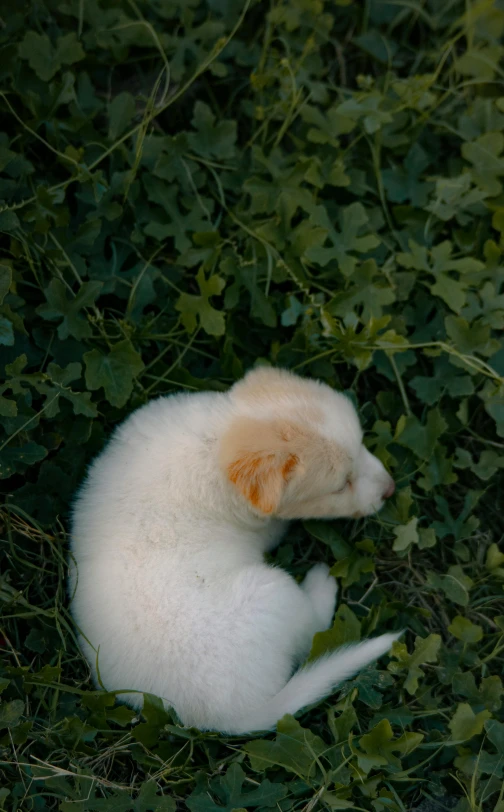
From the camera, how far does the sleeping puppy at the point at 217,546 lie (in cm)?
316

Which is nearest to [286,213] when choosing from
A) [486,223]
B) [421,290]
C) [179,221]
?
[179,221]

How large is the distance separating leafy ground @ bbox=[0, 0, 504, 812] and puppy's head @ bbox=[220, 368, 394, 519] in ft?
0.87

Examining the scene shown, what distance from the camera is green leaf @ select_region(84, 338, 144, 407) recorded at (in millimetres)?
3674

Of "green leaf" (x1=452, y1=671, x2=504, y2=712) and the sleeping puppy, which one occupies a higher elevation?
the sleeping puppy

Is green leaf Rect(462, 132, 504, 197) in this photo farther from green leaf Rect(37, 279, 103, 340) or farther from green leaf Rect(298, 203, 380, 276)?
green leaf Rect(37, 279, 103, 340)

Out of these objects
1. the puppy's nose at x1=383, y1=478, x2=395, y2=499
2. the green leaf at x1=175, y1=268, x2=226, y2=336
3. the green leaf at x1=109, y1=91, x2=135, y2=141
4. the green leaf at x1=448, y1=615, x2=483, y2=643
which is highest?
the green leaf at x1=109, y1=91, x2=135, y2=141

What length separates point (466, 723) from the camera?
3387 millimetres

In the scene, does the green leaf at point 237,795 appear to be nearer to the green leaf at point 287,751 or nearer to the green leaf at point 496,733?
the green leaf at point 287,751

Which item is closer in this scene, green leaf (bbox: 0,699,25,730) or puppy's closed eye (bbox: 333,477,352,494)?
green leaf (bbox: 0,699,25,730)

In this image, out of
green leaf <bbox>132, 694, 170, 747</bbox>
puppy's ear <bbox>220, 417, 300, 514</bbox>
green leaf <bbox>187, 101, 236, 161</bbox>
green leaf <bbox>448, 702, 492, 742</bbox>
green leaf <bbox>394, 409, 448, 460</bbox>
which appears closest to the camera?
green leaf <bbox>132, 694, 170, 747</bbox>

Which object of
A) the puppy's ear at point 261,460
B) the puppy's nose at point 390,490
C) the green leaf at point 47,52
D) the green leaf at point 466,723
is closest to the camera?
the puppy's ear at point 261,460

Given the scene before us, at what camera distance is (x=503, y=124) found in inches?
173

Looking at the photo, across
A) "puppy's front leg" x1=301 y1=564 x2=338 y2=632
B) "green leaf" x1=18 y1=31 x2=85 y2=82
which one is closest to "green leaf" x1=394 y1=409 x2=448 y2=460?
"puppy's front leg" x1=301 y1=564 x2=338 y2=632

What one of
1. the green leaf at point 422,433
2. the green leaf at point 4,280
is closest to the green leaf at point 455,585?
the green leaf at point 422,433
